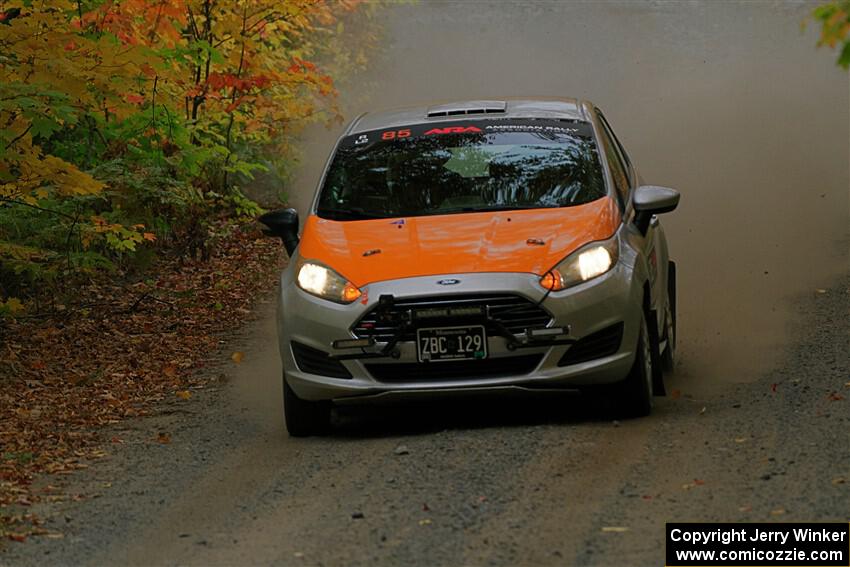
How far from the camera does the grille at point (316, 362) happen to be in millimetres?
9180

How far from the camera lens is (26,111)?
11.6 m

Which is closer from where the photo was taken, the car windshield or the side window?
the car windshield

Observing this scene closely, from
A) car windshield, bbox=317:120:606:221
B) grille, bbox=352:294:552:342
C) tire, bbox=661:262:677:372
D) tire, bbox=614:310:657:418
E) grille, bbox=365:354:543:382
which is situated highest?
car windshield, bbox=317:120:606:221

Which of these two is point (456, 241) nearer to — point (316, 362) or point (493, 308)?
point (493, 308)

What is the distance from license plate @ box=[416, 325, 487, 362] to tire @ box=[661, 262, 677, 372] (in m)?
2.53

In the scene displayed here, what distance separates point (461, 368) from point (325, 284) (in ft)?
3.19

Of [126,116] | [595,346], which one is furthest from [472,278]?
[126,116]

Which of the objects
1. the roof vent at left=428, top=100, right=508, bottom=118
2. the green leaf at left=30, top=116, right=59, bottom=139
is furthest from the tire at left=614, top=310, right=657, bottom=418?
the green leaf at left=30, top=116, right=59, bottom=139

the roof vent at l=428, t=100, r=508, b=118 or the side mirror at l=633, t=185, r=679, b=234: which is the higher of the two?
the roof vent at l=428, t=100, r=508, b=118

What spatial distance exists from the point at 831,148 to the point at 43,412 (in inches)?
747

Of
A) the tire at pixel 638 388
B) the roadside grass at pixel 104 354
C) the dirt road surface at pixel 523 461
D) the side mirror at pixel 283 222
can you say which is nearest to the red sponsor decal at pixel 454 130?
the side mirror at pixel 283 222

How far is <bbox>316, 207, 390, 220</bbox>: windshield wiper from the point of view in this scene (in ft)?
32.8

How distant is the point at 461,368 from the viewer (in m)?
9.03

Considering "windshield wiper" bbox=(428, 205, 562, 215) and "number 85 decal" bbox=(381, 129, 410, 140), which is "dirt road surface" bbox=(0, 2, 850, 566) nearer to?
"windshield wiper" bbox=(428, 205, 562, 215)
